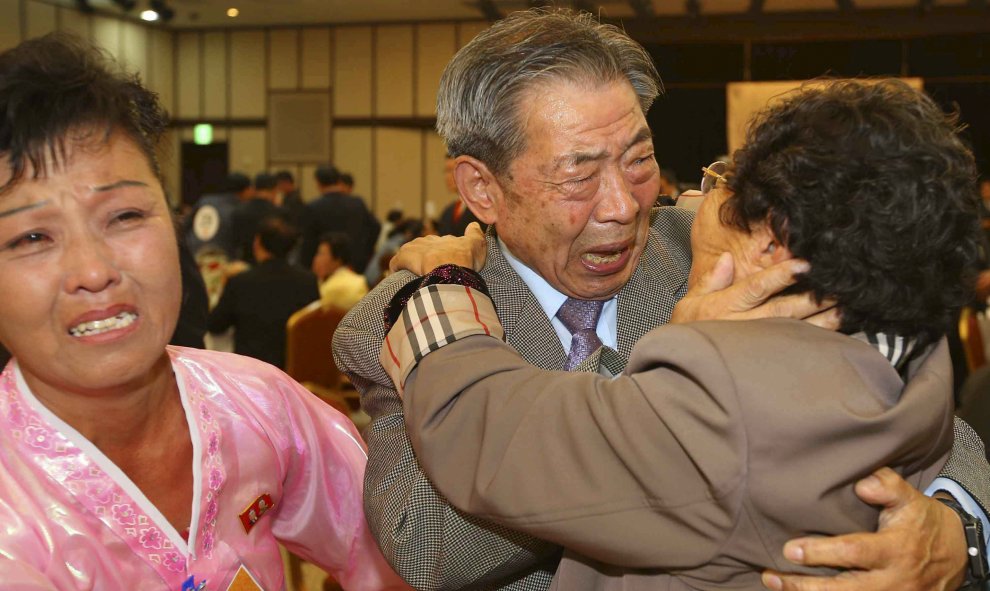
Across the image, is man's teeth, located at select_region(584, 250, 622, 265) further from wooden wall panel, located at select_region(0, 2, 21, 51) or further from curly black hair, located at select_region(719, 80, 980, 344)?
wooden wall panel, located at select_region(0, 2, 21, 51)

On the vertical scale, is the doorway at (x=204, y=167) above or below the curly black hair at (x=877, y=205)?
above

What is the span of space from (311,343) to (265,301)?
0.58 meters

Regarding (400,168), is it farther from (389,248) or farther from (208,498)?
(208,498)

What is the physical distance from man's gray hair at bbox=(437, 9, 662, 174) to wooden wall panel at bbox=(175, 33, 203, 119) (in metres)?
14.0

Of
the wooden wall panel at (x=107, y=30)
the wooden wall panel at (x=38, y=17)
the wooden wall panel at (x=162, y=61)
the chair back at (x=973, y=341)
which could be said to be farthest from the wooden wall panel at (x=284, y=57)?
the chair back at (x=973, y=341)

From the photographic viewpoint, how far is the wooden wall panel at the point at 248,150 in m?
14.5

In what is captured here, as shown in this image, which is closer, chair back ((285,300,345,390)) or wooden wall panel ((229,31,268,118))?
chair back ((285,300,345,390))

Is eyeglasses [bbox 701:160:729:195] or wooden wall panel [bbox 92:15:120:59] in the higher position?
wooden wall panel [bbox 92:15:120:59]

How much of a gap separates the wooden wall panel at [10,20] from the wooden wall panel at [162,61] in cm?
233

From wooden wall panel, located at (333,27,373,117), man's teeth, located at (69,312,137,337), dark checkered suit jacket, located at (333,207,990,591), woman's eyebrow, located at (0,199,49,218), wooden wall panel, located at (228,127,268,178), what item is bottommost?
dark checkered suit jacket, located at (333,207,990,591)

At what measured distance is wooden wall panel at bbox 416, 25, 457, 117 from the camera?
13.5m

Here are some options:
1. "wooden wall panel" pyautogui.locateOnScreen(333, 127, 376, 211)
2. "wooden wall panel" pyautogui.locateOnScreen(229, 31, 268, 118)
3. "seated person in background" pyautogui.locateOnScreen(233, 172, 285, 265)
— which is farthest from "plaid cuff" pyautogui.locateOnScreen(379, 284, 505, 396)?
"wooden wall panel" pyautogui.locateOnScreen(229, 31, 268, 118)

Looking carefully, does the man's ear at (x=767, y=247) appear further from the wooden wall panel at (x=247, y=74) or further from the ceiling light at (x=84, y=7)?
the wooden wall panel at (x=247, y=74)

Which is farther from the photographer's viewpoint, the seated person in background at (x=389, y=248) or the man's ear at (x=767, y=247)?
the seated person in background at (x=389, y=248)
